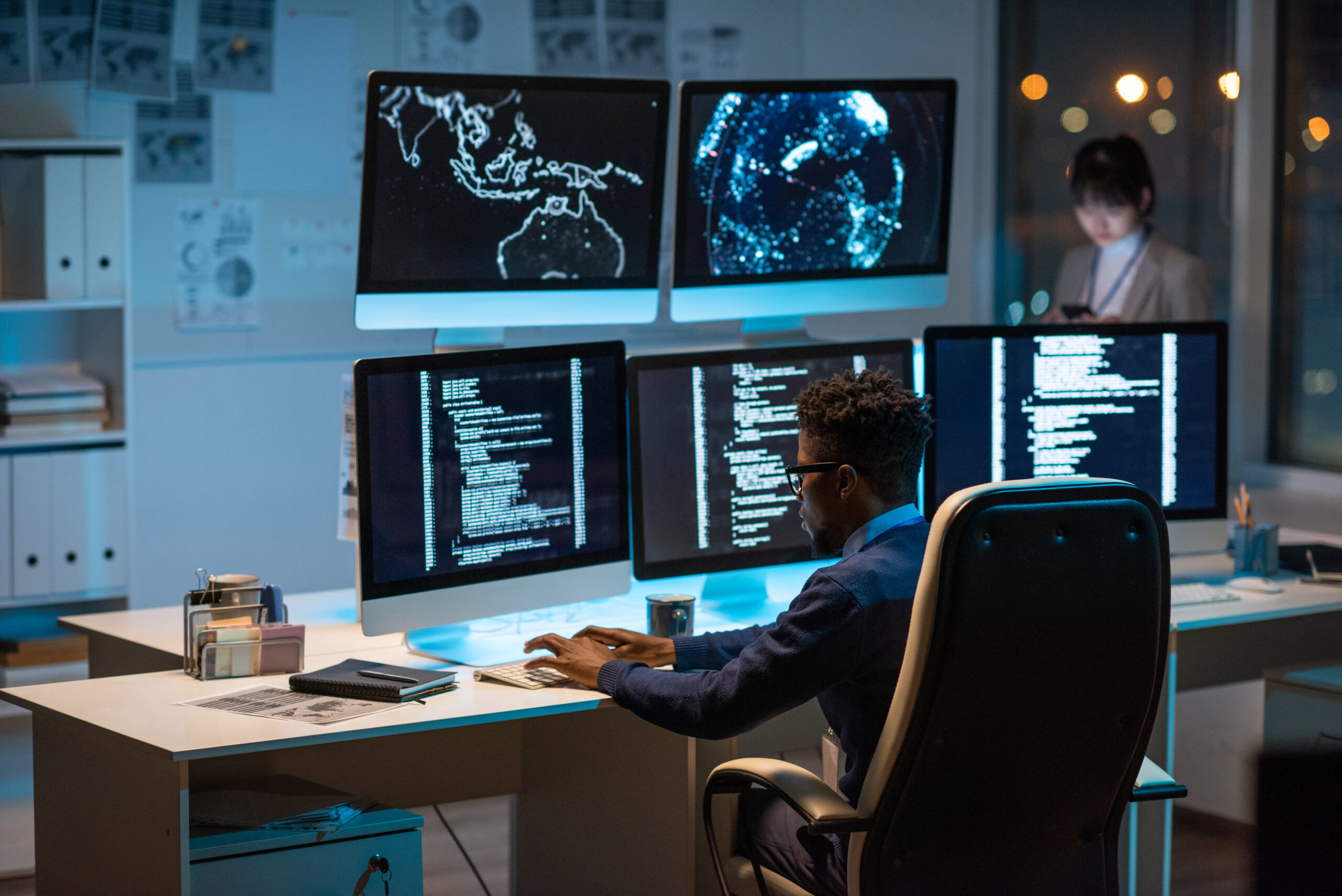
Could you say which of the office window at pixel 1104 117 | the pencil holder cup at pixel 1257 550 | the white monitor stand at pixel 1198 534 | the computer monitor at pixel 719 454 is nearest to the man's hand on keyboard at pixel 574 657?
the computer monitor at pixel 719 454

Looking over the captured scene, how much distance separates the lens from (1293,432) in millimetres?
3965

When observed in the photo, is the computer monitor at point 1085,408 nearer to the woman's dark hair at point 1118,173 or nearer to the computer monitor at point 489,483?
the computer monitor at point 489,483

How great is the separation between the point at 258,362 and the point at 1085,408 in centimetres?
259

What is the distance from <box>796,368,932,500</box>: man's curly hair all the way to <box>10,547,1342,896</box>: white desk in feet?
1.69

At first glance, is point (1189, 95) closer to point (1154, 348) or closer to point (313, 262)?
point (1154, 348)

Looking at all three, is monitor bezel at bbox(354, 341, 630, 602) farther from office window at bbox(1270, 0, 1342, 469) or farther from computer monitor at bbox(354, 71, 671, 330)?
office window at bbox(1270, 0, 1342, 469)

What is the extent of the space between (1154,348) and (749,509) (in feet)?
2.98

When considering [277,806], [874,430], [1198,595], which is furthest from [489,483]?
[1198,595]

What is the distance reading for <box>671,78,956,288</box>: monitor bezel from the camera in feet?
8.65

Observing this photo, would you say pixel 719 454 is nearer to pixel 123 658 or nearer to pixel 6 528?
pixel 123 658

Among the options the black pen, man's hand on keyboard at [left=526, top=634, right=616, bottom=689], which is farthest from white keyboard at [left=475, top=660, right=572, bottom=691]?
the black pen

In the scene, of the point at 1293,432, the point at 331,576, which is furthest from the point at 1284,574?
the point at 331,576

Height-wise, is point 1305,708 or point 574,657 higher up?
point 574,657

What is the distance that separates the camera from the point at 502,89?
2.46 meters
